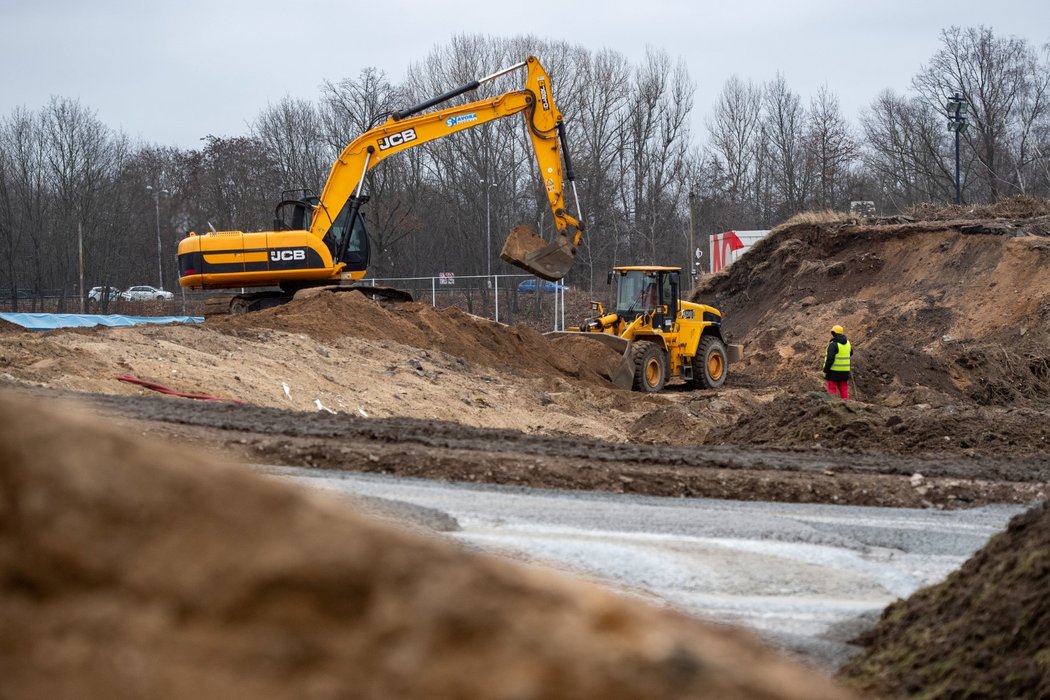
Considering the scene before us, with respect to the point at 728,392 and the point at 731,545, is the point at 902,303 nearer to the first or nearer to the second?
the point at 728,392

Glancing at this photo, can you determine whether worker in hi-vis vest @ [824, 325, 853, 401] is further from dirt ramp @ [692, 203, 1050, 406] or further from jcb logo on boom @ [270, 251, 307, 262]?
jcb logo on boom @ [270, 251, 307, 262]

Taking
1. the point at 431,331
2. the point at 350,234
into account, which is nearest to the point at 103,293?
the point at 350,234

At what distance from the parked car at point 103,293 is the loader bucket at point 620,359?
30734mm

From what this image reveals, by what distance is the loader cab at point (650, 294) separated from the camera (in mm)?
23798

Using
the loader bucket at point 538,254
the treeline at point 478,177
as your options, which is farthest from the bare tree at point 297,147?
the loader bucket at point 538,254

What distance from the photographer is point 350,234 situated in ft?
80.1

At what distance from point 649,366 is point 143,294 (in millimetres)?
37176

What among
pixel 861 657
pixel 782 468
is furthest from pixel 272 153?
pixel 861 657

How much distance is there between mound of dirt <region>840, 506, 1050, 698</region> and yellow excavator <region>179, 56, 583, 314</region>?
18.1 meters

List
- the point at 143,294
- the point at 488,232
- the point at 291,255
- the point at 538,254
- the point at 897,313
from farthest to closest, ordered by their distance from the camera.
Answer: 1. the point at 143,294
2. the point at 488,232
3. the point at 897,313
4. the point at 291,255
5. the point at 538,254

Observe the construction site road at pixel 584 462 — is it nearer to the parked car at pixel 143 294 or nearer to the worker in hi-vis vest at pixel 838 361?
the worker in hi-vis vest at pixel 838 361

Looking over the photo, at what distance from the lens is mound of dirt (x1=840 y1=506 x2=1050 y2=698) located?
383cm

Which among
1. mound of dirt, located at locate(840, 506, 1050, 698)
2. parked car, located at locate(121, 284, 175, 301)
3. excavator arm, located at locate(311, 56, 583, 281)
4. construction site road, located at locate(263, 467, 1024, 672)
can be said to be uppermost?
excavator arm, located at locate(311, 56, 583, 281)

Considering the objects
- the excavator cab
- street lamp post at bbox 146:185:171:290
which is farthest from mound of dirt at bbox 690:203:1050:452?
street lamp post at bbox 146:185:171:290
